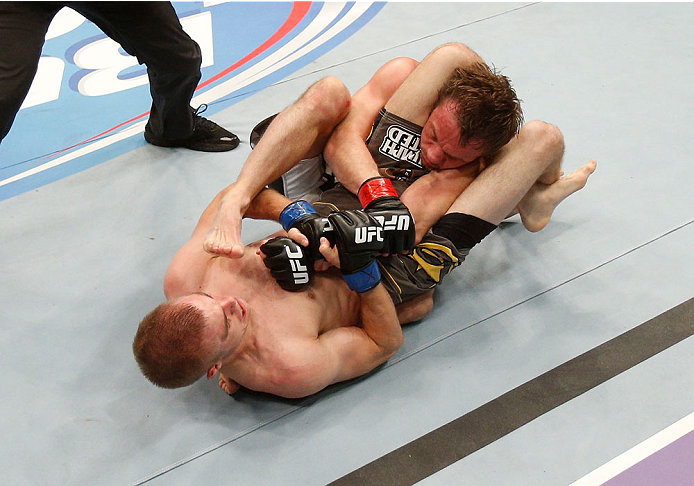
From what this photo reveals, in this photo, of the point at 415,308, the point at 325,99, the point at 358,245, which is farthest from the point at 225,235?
the point at 415,308

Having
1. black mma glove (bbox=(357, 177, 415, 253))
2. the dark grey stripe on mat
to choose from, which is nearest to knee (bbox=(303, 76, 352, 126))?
black mma glove (bbox=(357, 177, 415, 253))

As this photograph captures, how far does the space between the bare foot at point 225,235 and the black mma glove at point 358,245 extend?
1.07 ft

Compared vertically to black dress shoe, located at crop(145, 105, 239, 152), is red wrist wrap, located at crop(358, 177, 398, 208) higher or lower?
higher

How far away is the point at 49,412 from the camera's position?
7.62 ft

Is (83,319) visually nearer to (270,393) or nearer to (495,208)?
(270,393)

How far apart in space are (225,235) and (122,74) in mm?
2446

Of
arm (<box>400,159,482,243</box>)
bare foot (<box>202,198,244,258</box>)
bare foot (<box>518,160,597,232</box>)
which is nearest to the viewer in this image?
bare foot (<box>202,198,244,258</box>)

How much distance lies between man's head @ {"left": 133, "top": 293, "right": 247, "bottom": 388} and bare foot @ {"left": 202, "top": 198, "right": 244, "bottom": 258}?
20 centimetres

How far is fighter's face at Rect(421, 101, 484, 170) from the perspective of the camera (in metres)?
2.41

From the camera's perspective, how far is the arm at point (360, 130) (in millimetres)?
2561

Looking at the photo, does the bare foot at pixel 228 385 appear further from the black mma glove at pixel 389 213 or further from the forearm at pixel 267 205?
the black mma glove at pixel 389 213

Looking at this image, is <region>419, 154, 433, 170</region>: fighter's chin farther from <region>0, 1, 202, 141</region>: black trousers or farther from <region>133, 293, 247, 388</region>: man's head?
<region>0, 1, 202, 141</region>: black trousers

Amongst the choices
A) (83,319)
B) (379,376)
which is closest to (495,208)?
(379,376)

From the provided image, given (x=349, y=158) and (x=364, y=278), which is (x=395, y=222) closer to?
(x=364, y=278)
